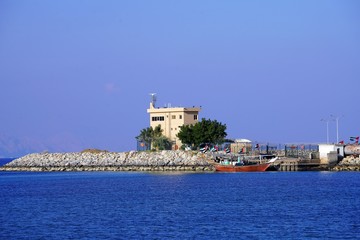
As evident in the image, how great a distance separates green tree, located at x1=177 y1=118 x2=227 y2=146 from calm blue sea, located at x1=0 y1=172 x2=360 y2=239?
37694 mm

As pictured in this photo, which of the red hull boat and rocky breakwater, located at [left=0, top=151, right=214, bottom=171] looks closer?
the red hull boat

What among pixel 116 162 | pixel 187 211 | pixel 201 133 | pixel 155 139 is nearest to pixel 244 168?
pixel 201 133

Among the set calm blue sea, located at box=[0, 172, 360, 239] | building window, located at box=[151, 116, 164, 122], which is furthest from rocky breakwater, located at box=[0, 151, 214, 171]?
calm blue sea, located at box=[0, 172, 360, 239]

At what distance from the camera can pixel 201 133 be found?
126625 millimetres

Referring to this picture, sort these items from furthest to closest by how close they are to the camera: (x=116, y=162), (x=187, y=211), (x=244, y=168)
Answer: (x=116, y=162) < (x=244, y=168) < (x=187, y=211)

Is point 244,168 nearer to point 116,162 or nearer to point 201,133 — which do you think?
point 201,133

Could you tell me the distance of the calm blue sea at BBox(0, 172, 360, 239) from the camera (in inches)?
1774

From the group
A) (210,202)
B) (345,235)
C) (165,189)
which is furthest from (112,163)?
(345,235)

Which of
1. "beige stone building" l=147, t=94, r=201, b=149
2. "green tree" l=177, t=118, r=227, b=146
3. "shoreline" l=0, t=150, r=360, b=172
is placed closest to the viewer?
"shoreline" l=0, t=150, r=360, b=172

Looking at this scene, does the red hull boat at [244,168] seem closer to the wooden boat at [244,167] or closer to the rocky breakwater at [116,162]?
the wooden boat at [244,167]

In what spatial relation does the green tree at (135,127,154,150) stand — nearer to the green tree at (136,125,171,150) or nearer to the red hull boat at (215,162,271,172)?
the green tree at (136,125,171,150)

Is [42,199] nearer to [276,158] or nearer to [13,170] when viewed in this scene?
[276,158]

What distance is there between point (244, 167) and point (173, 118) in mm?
21849

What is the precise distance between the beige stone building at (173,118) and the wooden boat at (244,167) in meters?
18.4
